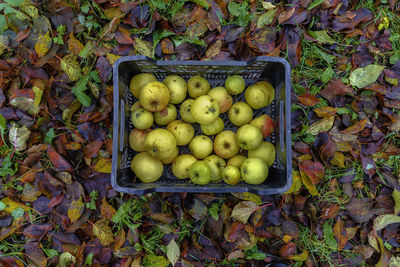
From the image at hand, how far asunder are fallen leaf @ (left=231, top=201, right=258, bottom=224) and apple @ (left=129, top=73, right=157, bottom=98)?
1274mm

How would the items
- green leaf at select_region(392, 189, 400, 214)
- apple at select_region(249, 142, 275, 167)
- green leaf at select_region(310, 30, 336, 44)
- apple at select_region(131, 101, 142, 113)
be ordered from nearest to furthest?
apple at select_region(249, 142, 275, 167) → apple at select_region(131, 101, 142, 113) → green leaf at select_region(392, 189, 400, 214) → green leaf at select_region(310, 30, 336, 44)

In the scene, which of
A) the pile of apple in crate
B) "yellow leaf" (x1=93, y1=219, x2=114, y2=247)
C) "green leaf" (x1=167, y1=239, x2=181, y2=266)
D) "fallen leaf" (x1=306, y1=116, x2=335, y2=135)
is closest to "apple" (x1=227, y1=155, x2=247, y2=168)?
the pile of apple in crate

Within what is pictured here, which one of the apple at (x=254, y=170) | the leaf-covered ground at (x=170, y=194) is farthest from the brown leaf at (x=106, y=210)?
the apple at (x=254, y=170)

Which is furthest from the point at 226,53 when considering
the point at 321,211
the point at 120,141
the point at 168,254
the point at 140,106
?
the point at 168,254

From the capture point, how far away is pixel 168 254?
2.31m

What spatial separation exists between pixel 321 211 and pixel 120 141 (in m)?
1.81

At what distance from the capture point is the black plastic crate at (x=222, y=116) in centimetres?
193

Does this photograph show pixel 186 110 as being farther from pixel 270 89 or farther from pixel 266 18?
pixel 266 18

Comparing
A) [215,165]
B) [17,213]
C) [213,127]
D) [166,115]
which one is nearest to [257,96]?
[213,127]

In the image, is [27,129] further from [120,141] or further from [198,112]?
[198,112]

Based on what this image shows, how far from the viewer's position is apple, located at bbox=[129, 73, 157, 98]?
7.34 ft

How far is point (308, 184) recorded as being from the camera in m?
2.35

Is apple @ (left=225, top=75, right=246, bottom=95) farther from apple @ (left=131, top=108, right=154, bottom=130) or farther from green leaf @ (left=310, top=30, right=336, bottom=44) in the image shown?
green leaf @ (left=310, top=30, right=336, bottom=44)

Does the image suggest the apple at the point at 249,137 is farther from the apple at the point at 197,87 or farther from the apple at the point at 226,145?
the apple at the point at 197,87
